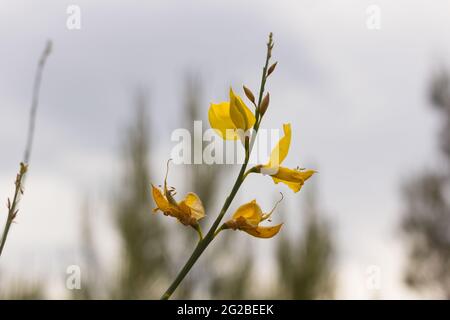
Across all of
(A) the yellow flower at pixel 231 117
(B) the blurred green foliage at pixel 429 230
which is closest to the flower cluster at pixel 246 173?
(A) the yellow flower at pixel 231 117

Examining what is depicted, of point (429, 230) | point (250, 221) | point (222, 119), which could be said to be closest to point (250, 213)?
point (250, 221)

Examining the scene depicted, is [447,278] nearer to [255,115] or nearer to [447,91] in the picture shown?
[447,91]

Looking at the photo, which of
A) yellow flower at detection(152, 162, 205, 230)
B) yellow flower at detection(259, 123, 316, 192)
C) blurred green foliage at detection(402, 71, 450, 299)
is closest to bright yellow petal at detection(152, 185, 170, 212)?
yellow flower at detection(152, 162, 205, 230)

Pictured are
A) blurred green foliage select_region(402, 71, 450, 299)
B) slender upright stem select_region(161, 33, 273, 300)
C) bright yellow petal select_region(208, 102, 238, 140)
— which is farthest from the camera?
blurred green foliage select_region(402, 71, 450, 299)

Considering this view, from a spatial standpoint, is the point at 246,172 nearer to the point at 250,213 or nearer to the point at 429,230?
the point at 250,213

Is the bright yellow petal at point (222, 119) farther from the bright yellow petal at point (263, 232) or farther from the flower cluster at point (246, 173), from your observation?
the bright yellow petal at point (263, 232)

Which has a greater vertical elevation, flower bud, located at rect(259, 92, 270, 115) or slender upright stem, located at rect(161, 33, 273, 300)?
flower bud, located at rect(259, 92, 270, 115)

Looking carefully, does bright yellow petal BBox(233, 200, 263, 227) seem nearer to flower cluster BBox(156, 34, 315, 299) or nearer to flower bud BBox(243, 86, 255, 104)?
flower cluster BBox(156, 34, 315, 299)

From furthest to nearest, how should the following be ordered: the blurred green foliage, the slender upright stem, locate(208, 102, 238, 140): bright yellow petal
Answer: the blurred green foliage
locate(208, 102, 238, 140): bright yellow petal
the slender upright stem
